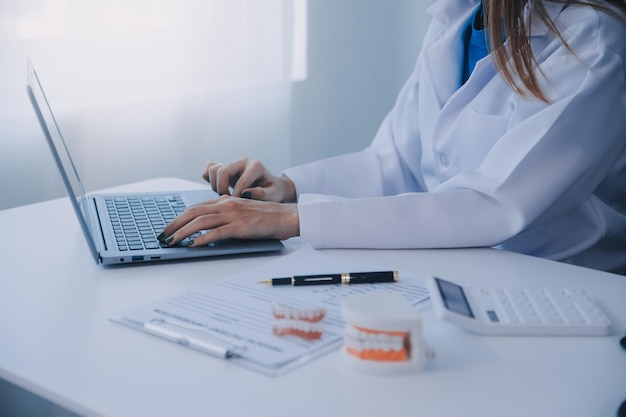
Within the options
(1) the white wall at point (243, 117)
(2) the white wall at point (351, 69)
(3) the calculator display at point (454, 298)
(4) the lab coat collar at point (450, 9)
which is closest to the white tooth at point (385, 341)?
(3) the calculator display at point (454, 298)

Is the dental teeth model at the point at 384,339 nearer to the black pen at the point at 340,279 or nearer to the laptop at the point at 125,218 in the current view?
the black pen at the point at 340,279

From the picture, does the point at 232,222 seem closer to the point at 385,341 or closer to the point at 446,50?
the point at 385,341

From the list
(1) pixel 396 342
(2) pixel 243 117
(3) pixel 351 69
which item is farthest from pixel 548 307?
(3) pixel 351 69

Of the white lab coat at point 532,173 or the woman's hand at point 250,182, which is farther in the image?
the woman's hand at point 250,182

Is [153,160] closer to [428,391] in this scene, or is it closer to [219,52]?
[219,52]

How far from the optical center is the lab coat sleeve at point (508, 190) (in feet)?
3.75

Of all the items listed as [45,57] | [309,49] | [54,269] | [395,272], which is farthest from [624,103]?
[309,49]

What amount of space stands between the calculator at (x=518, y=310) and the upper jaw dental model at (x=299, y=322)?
121 millimetres

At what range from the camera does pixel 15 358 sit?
0.80m

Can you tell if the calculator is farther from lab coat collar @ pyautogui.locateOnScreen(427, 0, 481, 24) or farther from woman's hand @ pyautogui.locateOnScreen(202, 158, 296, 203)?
lab coat collar @ pyautogui.locateOnScreen(427, 0, 481, 24)

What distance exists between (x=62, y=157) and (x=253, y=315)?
45cm

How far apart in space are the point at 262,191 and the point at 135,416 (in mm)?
696

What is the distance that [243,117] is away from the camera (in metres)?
2.66

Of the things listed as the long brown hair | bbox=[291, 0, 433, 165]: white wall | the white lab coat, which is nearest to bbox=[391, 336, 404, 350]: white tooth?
the white lab coat
